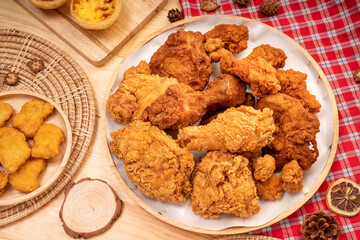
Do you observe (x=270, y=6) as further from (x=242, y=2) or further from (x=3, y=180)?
(x=3, y=180)

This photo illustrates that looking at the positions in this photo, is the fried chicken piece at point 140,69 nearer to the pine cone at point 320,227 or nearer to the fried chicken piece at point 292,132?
the fried chicken piece at point 292,132

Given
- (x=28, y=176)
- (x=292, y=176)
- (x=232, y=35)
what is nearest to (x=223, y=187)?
(x=292, y=176)

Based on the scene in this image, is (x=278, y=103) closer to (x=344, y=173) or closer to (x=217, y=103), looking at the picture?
(x=217, y=103)

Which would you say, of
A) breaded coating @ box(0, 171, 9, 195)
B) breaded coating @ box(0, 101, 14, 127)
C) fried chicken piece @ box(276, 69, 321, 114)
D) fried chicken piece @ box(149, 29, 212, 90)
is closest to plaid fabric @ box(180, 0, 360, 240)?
fried chicken piece @ box(276, 69, 321, 114)

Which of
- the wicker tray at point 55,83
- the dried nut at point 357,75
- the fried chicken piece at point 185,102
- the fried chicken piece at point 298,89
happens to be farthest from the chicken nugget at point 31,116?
the dried nut at point 357,75

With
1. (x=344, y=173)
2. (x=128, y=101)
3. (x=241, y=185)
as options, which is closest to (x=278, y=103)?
(x=241, y=185)
